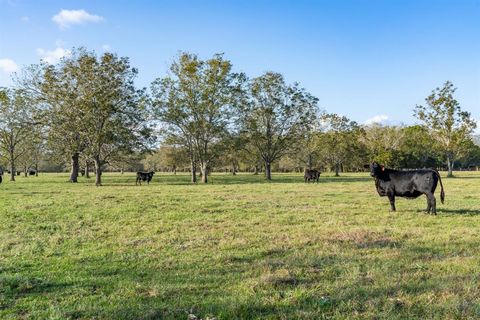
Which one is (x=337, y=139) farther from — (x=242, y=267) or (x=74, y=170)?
(x=242, y=267)

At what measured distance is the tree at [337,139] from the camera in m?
62.2

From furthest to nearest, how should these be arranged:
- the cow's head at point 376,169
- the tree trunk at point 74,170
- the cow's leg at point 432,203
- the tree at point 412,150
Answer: the tree at point 412,150
the tree trunk at point 74,170
the cow's head at point 376,169
the cow's leg at point 432,203

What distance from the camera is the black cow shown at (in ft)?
41.1

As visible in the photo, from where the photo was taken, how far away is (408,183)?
13031 mm

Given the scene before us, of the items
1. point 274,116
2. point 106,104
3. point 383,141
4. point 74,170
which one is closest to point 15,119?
point 74,170

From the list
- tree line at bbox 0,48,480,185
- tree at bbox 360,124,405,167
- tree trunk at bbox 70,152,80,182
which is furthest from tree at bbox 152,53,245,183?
tree at bbox 360,124,405,167

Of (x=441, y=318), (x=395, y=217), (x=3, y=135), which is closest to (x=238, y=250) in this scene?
(x=441, y=318)

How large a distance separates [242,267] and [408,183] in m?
8.92

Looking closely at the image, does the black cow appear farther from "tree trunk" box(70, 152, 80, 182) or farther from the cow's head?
"tree trunk" box(70, 152, 80, 182)

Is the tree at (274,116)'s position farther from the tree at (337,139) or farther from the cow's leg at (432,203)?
the cow's leg at (432,203)

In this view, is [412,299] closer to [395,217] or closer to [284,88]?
[395,217]

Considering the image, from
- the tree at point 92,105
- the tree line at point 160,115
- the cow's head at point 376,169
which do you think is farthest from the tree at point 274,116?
the cow's head at point 376,169

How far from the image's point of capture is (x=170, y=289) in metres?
5.16

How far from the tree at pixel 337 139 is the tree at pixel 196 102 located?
25.8m
